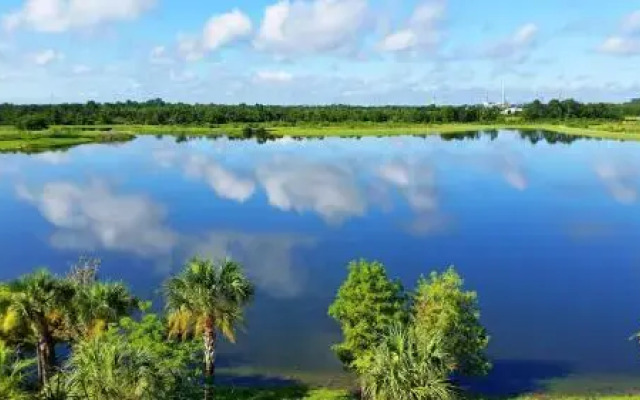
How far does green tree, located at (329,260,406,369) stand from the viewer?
3381 centimetres

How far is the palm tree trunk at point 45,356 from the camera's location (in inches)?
1224

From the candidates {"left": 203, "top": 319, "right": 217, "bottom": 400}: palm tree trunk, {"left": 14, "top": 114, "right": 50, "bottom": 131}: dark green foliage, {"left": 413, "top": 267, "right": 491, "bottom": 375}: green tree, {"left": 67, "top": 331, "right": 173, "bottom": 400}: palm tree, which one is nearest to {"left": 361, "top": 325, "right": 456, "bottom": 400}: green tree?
{"left": 413, "top": 267, "right": 491, "bottom": 375}: green tree

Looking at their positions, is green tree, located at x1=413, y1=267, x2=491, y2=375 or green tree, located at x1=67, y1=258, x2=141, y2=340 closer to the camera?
green tree, located at x1=67, y1=258, x2=141, y2=340

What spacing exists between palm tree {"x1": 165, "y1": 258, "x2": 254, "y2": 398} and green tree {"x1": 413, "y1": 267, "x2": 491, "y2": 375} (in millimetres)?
8867

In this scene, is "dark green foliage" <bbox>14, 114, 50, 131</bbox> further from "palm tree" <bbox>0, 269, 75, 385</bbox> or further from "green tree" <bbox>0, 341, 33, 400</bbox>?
"green tree" <bbox>0, 341, 33, 400</bbox>

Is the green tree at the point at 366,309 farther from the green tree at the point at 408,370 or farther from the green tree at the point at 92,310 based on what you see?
the green tree at the point at 92,310

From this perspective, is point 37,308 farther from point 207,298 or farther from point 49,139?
point 49,139

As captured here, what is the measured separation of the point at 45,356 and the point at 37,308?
9.56 feet

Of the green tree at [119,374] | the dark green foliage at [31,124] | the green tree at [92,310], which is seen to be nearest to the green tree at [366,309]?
the green tree at [119,374]

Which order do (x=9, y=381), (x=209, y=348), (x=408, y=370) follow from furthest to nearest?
1. (x=209, y=348)
2. (x=408, y=370)
3. (x=9, y=381)

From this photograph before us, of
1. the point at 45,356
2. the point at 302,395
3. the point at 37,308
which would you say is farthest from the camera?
the point at 302,395

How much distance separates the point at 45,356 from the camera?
32625mm

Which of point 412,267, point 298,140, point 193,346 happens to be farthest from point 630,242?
point 298,140

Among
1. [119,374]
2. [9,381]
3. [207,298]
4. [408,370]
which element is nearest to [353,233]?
[207,298]
